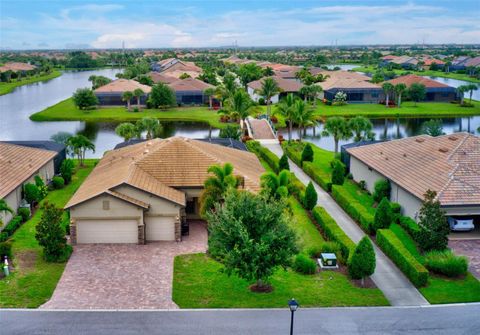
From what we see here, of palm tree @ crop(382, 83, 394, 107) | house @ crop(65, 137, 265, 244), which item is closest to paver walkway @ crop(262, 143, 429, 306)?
house @ crop(65, 137, 265, 244)

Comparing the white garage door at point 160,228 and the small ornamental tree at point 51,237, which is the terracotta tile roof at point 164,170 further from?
the small ornamental tree at point 51,237

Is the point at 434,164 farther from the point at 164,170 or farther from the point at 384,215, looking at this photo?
the point at 164,170

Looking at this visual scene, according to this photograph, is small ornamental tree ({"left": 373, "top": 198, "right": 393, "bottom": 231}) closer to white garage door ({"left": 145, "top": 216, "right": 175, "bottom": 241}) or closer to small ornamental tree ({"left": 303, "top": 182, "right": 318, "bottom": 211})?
small ornamental tree ({"left": 303, "top": 182, "right": 318, "bottom": 211})

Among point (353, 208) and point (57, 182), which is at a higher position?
point (57, 182)

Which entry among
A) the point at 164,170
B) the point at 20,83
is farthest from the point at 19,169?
the point at 20,83

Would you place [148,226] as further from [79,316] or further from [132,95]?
[132,95]

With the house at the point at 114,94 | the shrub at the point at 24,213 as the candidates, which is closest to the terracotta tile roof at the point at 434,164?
the shrub at the point at 24,213
